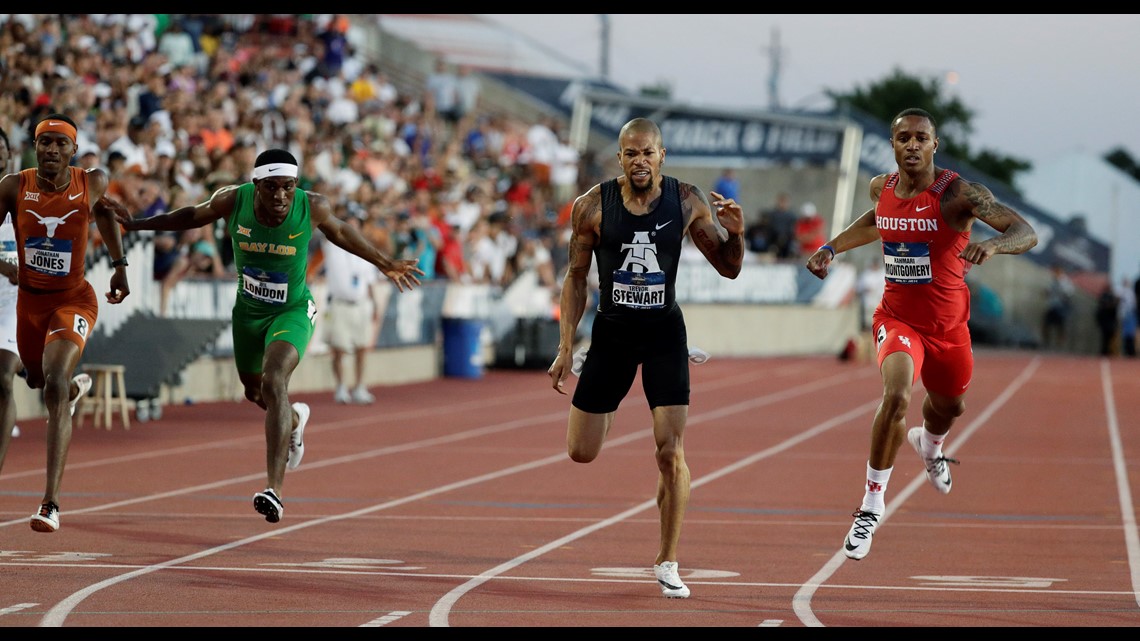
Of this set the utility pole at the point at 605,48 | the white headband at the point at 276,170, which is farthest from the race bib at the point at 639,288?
the utility pole at the point at 605,48

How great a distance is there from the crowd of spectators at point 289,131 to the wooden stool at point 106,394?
5.42 feet

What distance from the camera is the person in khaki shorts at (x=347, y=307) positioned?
22062mm

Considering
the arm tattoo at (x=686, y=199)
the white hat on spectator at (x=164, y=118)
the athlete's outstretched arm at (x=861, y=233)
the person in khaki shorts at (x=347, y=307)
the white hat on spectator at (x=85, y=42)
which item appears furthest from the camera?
the white hat on spectator at (x=85, y=42)

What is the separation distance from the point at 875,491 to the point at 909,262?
1282 millimetres

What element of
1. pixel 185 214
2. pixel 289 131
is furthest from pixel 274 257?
pixel 289 131

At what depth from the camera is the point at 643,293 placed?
859 centimetres

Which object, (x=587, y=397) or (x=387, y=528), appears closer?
(x=587, y=397)

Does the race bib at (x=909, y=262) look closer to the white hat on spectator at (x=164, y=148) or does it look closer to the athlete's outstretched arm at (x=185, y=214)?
the athlete's outstretched arm at (x=185, y=214)

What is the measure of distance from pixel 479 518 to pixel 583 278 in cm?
334

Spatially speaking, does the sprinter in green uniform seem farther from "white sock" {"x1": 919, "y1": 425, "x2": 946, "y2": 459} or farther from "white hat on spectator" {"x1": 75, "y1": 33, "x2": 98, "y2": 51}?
"white hat on spectator" {"x1": 75, "y1": 33, "x2": 98, "y2": 51}

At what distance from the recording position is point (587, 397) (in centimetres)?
877

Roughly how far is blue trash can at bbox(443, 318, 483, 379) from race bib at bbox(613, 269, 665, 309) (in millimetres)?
19819
